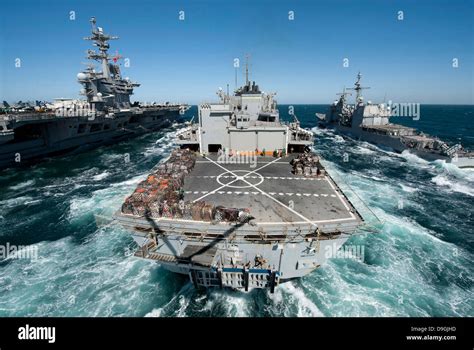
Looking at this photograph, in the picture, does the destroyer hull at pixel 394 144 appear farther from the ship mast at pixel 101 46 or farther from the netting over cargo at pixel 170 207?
the ship mast at pixel 101 46

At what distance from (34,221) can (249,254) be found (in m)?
26.0

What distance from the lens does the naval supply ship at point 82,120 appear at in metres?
44.5

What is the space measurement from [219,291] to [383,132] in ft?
221

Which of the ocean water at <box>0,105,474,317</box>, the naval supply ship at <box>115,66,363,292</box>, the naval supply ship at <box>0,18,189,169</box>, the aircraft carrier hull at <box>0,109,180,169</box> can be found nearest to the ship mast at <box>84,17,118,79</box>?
the naval supply ship at <box>0,18,189,169</box>

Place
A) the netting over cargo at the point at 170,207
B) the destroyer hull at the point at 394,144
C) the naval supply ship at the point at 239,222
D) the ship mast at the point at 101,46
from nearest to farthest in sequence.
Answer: the naval supply ship at the point at 239,222, the netting over cargo at the point at 170,207, the destroyer hull at the point at 394,144, the ship mast at the point at 101,46

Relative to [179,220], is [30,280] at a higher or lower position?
lower

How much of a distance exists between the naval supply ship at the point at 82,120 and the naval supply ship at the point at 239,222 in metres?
38.7

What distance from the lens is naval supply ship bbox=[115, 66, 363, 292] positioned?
1455cm

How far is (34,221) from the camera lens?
1061 inches

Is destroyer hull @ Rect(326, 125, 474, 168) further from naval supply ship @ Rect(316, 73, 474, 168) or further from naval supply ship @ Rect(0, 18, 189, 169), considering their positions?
naval supply ship @ Rect(0, 18, 189, 169)

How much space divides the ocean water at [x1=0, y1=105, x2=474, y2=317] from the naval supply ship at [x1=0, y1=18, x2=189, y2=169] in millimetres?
11552

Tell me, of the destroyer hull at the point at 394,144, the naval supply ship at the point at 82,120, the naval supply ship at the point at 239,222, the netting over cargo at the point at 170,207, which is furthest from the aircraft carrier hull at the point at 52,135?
the destroyer hull at the point at 394,144
